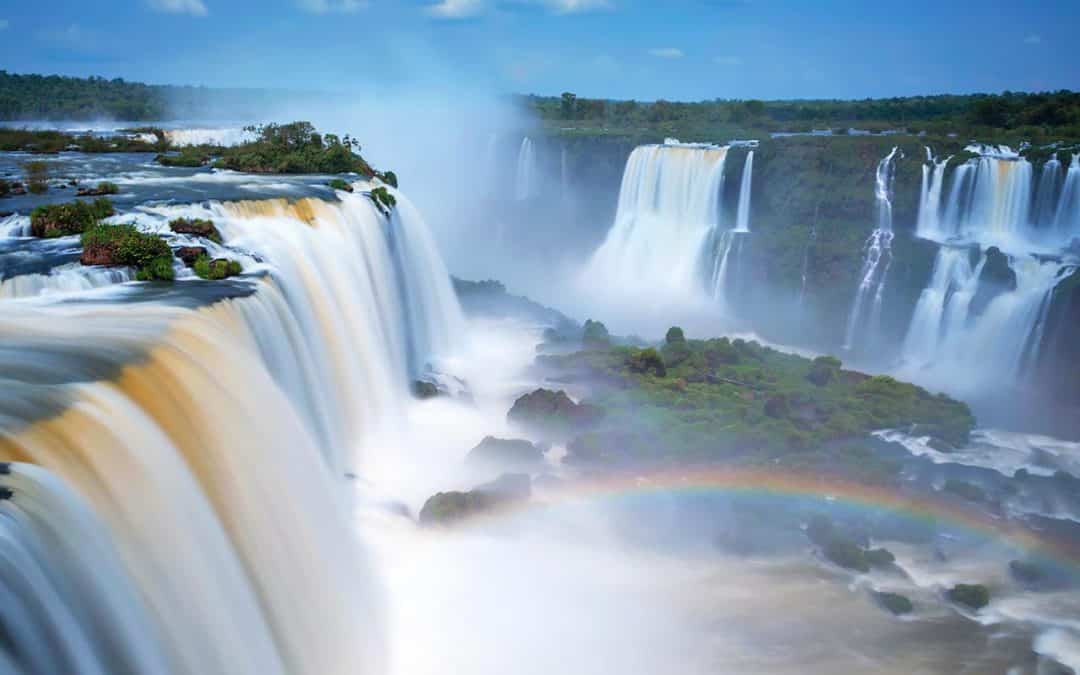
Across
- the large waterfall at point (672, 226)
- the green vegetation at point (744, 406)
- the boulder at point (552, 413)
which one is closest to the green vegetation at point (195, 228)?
the boulder at point (552, 413)

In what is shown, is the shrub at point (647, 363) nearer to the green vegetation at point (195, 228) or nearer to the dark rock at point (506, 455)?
the dark rock at point (506, 455)

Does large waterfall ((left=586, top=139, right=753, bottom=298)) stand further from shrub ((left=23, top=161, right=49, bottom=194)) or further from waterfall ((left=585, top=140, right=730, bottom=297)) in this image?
shrub ((left=23, top=161, right=49, bottom=194))

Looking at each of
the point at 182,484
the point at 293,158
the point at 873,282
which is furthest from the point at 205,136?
the point at 182,484

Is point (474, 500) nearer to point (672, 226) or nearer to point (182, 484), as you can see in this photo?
point (182, 484)

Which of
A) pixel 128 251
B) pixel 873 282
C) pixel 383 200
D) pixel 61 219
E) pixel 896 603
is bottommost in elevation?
pixel 896 603

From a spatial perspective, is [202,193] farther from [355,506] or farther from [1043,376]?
[1043,376]

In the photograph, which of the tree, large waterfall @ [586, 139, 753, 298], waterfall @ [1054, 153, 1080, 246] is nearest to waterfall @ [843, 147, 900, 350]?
waterfall @ [1054, 153, 1080, 246]
